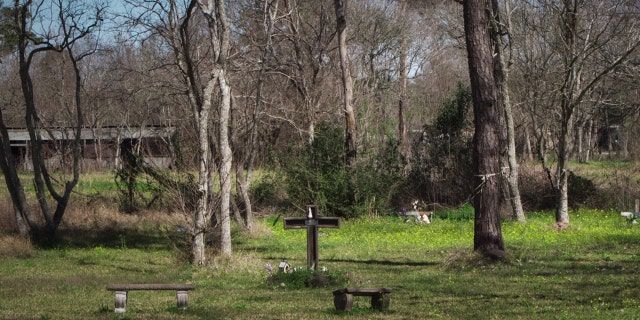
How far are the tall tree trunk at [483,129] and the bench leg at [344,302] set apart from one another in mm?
6166

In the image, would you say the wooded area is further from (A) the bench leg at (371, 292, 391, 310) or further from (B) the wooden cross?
(A) the bench leg at (371, 292, 391, 310)

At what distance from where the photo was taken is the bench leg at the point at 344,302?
10666 millimetres

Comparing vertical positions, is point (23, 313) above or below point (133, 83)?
below

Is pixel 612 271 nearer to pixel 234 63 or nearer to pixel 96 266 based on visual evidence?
pixel 96 266

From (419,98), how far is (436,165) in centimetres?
1721

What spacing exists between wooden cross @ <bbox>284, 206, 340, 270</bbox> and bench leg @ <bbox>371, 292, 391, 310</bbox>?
4.10 m

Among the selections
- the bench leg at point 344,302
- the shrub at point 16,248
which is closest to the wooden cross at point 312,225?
the bench leg at point 344,302

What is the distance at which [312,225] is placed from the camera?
598 inches

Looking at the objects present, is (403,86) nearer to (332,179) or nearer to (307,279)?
(332,179)

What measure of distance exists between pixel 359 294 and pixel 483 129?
269 inches

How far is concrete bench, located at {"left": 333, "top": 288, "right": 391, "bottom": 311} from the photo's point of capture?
34.6ft

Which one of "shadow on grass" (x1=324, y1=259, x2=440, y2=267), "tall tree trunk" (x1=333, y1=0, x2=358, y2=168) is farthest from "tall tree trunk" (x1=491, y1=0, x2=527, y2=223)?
"shadow on grass" (x1=324, y1=259, x2=440, y2=267)

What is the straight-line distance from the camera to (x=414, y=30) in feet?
150

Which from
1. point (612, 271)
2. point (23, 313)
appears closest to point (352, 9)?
point (612, 271)
